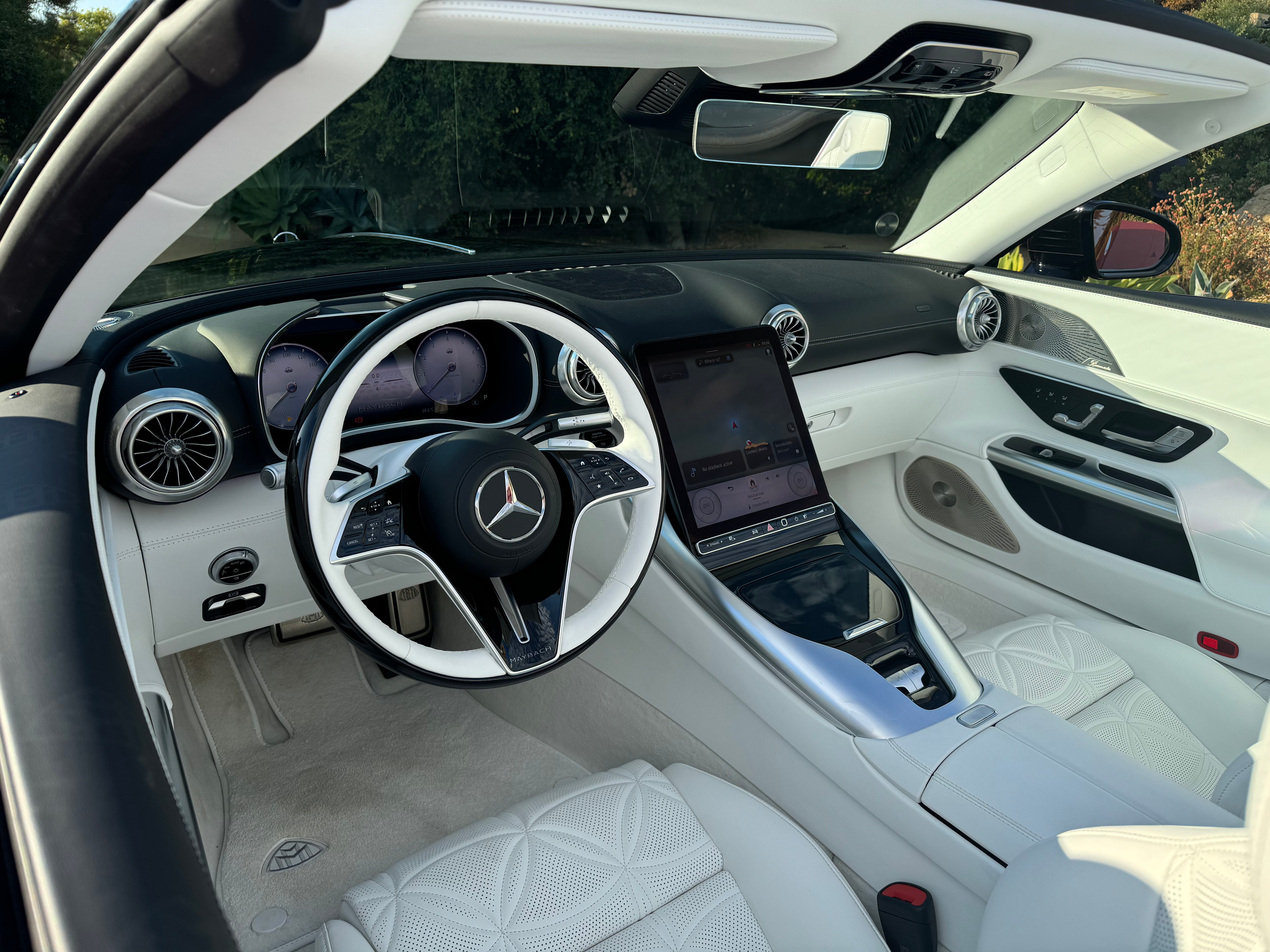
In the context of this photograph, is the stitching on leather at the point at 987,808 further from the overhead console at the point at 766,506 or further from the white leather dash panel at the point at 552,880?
the white leather dash panel at the point at 552,880

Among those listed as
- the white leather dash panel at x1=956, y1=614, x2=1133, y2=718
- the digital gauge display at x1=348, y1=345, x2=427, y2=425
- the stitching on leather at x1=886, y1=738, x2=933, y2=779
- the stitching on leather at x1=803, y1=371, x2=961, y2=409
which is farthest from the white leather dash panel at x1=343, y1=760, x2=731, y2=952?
the stitching on leather at x1=803, y1=371, x2=961, y2=409

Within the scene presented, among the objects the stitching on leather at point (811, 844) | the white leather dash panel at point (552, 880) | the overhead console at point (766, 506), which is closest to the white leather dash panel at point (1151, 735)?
the overhead console at point (766, 506)

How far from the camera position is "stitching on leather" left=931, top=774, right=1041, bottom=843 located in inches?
52.5

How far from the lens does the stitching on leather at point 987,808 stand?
4.37 feet

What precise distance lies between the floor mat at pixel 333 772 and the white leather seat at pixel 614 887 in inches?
24.6

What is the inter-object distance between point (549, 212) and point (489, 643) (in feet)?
4.21

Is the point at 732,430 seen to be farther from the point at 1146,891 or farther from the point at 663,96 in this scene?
the point at 1146,891

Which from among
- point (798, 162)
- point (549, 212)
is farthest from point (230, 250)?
point (798, 162)

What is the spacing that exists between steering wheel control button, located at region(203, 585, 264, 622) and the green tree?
2.92 ft

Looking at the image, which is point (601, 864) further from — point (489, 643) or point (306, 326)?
point (306, 326)

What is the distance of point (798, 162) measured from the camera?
1972 mm

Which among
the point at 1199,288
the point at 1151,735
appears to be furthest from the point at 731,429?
the point at 1199,288

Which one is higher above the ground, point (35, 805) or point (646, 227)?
point (646, 227)

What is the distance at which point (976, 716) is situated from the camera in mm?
1595
